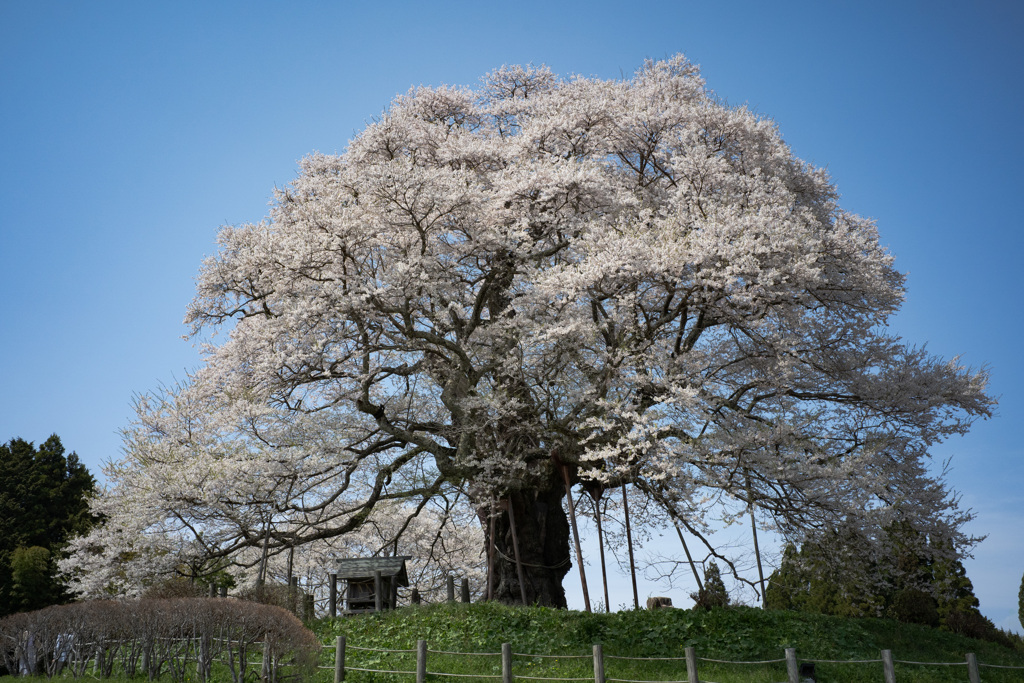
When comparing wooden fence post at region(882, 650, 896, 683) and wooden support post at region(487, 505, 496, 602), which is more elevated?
wooden support post at region(487, 505, 496, 602)

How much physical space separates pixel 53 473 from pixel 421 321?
797 inches

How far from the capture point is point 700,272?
43.3 ft

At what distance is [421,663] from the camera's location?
40.2 ft

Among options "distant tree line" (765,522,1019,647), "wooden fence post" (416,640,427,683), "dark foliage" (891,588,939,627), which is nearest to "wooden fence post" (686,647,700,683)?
"wooden fence post" (416,640,427,683)

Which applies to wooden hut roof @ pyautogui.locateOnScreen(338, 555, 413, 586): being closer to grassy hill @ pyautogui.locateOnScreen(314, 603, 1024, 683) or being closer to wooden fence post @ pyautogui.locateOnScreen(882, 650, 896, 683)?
grassy hill @ pyautogui.locateOnScreen(314, 603, 1024, 683)

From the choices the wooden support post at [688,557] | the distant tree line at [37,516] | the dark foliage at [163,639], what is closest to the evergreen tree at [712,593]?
the wooden support post at [688,557]

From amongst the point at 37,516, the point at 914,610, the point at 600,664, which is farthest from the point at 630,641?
the point at 37,516

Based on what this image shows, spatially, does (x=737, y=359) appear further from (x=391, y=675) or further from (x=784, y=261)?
(x=391, y=675)

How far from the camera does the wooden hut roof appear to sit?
55.0 feet

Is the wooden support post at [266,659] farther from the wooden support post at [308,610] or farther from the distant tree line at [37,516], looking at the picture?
the distant tree line at [37,516]

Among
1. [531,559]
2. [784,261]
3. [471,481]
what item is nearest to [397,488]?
[471,481]

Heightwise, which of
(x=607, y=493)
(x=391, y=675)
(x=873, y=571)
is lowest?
(x=391, y=675)

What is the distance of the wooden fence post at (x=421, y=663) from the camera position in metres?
12.2

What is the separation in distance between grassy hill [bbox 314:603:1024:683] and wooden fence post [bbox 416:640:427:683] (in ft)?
1.15
